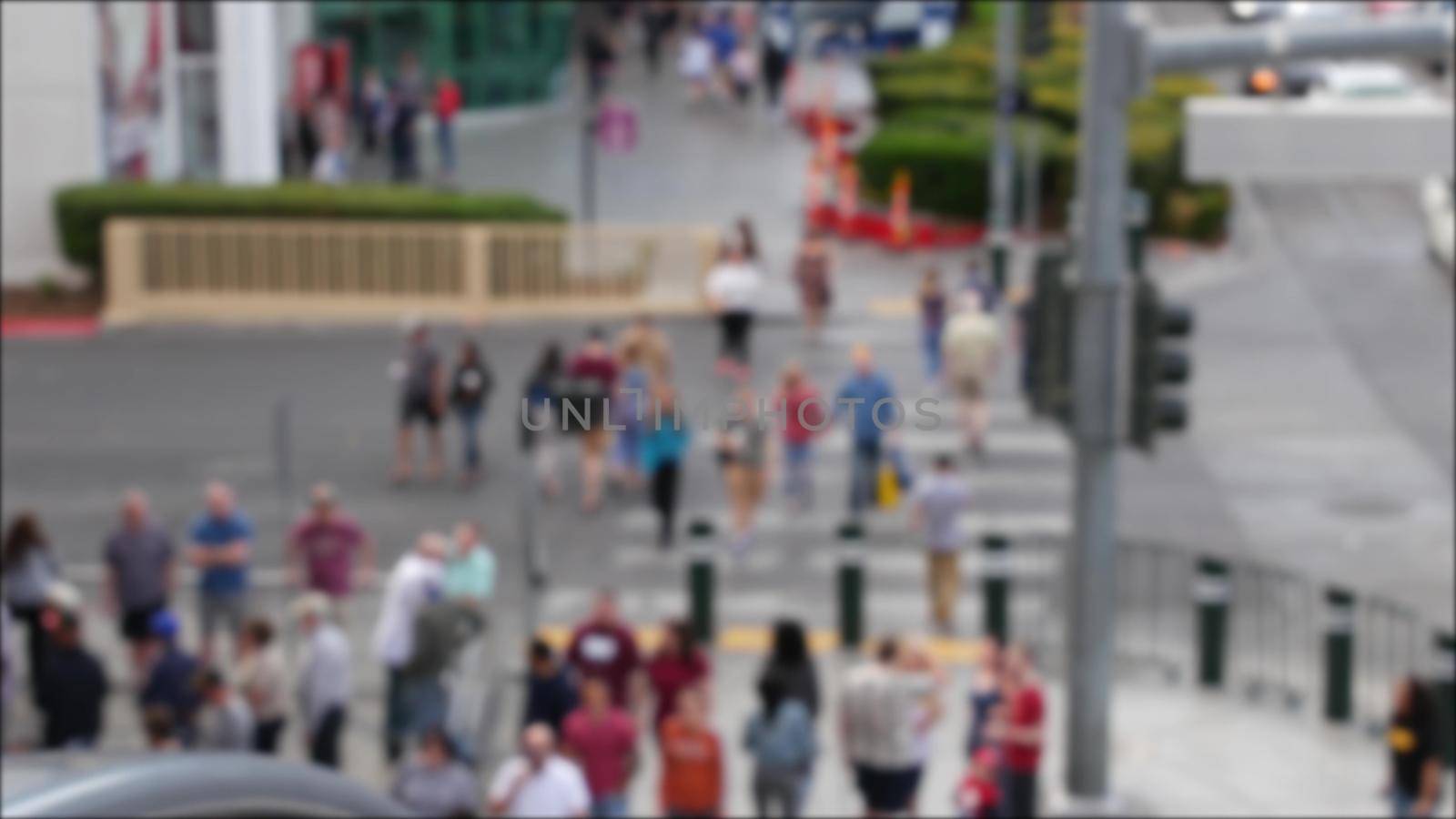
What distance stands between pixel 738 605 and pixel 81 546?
509 cm

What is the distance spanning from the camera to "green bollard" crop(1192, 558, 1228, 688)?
59.1 ft

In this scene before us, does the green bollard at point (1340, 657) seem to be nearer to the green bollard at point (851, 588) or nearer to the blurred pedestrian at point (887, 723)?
the green bollard at point (851, 588)

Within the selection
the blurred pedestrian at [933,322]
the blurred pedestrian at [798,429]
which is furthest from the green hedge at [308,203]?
the blurred pedestrian at [798,429]

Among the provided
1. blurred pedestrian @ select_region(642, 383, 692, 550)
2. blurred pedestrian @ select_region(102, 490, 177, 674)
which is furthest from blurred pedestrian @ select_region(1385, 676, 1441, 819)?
blurred pedestrian @ select_region(102, 490, 177, 674)

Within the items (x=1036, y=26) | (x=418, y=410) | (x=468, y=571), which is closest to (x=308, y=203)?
(x=418, y=410)

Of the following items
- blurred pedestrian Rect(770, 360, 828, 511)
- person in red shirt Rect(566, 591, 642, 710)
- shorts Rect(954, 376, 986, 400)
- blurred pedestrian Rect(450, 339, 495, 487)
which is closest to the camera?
person in red shirt Rect(566, 591, 642, 710)

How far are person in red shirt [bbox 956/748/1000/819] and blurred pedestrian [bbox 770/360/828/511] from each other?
529 centimetres

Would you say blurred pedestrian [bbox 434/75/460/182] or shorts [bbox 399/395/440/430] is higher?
blurred pedestrian [bbox 434/75/460/182]

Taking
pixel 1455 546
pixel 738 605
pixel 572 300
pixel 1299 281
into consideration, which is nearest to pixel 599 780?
pixel 738 605

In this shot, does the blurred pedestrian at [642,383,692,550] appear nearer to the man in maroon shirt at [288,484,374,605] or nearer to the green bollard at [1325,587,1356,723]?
the man in maroon shirt at [288,484,374,605]

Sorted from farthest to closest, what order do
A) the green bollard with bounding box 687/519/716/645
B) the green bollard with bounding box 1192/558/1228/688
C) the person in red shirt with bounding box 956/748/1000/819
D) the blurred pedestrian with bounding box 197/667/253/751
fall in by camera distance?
1. the green bollard with bounding box 687/519/716/645
2. the green bollard with bounding box 1192/558/1228/688
3. the person in red shirt with bounding box 956/748/1000/819
4. the blurred pedestrian with bounding box 197/667/253/751

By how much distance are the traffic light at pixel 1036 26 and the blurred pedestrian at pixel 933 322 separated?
2246 mm

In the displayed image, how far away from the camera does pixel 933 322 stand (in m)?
25.5

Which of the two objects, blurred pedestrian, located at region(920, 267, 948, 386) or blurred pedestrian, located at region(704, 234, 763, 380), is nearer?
blurred pedestrian, located at region(920, 267, 948, 386)
